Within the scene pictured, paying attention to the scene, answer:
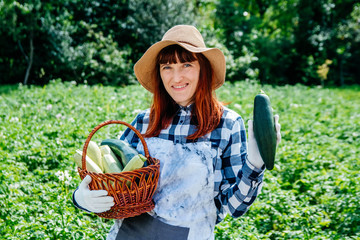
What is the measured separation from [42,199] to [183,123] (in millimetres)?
1804

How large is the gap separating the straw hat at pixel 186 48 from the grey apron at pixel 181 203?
483 millimetres

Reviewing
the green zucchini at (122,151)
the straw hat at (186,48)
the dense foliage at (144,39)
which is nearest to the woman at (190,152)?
the straw hat at (186,48)

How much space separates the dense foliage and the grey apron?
8.30 m

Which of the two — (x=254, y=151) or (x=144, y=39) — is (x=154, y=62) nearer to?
(x=254, y=151)

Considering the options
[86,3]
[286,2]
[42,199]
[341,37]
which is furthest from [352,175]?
[286,2]

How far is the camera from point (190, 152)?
5.79 ft

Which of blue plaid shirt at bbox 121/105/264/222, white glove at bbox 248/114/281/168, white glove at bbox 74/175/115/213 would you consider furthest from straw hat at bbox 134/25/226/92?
white glove at bbox 74/175/115/213

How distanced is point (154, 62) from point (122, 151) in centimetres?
62

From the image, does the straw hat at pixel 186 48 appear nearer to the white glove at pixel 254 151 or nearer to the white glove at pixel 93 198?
the white glove at pixel 254 151

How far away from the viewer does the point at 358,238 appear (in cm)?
251

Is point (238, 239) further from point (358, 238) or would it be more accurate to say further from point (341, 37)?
point (341, 37)

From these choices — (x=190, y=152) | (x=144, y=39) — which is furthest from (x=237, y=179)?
(x=144, y=39)

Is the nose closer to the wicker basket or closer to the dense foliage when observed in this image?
the wicker basket

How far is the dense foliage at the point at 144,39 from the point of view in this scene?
435 inches
